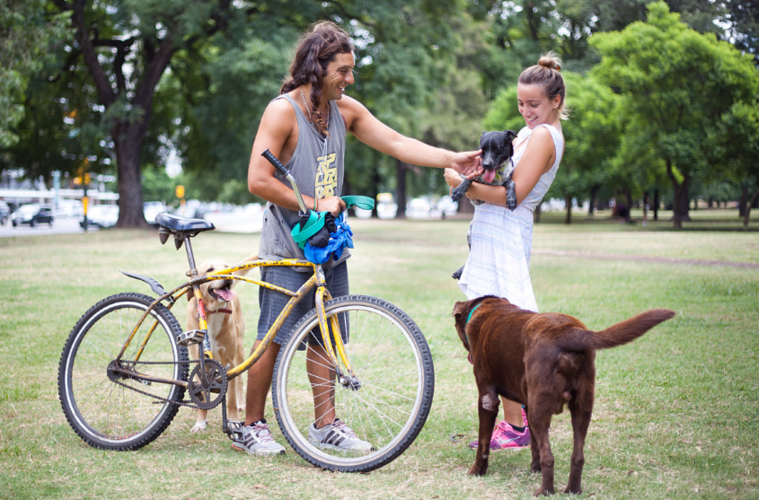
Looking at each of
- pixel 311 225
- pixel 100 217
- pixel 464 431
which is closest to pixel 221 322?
pixel 311 225

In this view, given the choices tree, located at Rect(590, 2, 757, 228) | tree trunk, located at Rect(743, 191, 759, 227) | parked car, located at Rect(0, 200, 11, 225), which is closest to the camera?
tree, located at Rect(590, 2, 757, 228)

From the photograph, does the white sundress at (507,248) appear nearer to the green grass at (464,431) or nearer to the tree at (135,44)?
the green grass at (464,431)

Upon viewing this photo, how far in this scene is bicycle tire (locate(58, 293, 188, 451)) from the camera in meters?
3.79

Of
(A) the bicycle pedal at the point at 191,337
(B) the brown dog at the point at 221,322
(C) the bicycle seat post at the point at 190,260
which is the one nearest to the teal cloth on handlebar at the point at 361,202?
(B) the brown dog at the point at 221,322

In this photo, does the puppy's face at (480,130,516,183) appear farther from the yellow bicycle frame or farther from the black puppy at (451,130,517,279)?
the yellow bicycle frame

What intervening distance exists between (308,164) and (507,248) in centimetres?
120

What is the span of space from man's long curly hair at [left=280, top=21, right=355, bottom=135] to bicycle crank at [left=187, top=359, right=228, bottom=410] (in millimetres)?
1514

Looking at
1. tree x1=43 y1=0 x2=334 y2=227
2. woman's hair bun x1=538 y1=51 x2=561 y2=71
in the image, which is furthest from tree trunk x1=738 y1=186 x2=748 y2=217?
woman's hair bun x1=538 y1=51 x2=561 y2=71

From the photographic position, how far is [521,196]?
11.2 ft

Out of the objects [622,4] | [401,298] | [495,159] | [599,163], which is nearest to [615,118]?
[599,163]

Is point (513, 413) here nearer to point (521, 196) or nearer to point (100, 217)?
point (521, 196)

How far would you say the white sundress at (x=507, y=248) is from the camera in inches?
141

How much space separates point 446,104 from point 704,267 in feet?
117

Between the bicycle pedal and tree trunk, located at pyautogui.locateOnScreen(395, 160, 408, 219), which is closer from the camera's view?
the bicycle pedal
